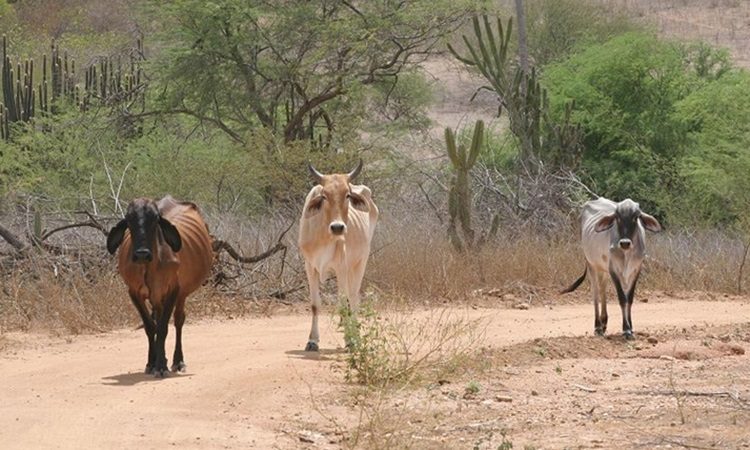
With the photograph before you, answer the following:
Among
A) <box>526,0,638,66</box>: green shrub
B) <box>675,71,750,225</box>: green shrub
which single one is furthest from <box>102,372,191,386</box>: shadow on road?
<box>526,0,638,66</box>: green shrub

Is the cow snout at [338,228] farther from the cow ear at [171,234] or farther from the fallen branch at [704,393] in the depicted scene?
the fallen branch at [704,393]

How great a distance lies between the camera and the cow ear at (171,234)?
39.0 feet

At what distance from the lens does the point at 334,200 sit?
13.5m

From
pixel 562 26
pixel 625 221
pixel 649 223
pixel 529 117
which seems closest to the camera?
pixel 625 221

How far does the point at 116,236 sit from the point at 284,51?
654 inches

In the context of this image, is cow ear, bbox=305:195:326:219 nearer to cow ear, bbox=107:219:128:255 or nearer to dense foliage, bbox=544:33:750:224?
cow ear, bbox=107:219:128:255

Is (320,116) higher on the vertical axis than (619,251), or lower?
higher

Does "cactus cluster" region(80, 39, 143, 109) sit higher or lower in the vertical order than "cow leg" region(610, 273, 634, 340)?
higher

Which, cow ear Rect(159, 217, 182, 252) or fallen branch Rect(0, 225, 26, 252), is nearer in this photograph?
cow ear Rect(159, 217, 182, 252)

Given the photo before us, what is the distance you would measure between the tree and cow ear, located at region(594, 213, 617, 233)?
1319 centimetres

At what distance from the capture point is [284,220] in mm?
20484

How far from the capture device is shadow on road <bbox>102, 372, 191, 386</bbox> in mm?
11320

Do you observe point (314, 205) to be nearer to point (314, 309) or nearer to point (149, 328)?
point (314, 309)

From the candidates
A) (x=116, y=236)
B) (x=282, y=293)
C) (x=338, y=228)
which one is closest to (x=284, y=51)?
(x=282, y=293)
